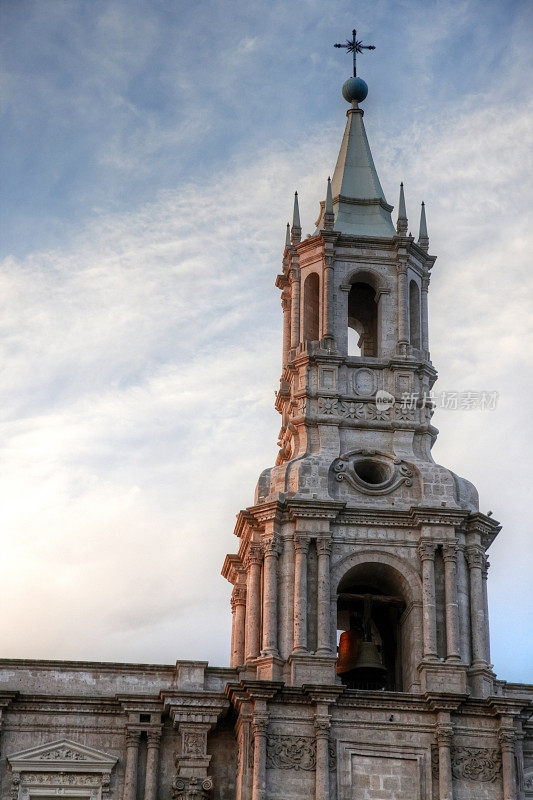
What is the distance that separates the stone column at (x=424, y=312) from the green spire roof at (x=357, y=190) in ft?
6.45

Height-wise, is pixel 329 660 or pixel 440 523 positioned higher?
pixel 440 523

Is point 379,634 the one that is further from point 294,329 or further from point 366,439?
point 294,329

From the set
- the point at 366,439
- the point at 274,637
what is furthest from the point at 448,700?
the point at 366,439

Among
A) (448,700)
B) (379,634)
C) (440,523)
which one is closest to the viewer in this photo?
(448,700)

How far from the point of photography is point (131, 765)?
43.8 meters

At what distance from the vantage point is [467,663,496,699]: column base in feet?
147

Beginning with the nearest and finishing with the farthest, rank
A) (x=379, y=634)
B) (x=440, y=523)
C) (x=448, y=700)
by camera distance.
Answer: (x=448, y=700)
(x=440, y=523)
(x=379, y=634)

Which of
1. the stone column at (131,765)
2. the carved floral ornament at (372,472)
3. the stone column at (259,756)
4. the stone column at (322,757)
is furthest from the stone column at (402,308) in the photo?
the stone column at (131,765)

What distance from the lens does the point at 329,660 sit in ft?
146

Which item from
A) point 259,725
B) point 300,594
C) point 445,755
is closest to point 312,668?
point 300,594

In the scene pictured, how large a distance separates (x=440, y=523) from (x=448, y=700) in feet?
18.3

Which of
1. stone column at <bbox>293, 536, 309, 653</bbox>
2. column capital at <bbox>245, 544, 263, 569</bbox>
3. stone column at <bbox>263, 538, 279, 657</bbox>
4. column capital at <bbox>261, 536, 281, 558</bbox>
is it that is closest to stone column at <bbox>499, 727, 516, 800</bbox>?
stone column at <bbox>293, 536, 309, 653</bbox>

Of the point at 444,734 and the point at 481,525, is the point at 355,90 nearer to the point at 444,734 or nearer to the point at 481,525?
the point at 481,525

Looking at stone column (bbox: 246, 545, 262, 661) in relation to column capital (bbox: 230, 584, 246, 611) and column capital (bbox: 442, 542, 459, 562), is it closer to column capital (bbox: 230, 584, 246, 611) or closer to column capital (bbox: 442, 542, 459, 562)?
column capital (bbox: 230, 584, 246, 611)
